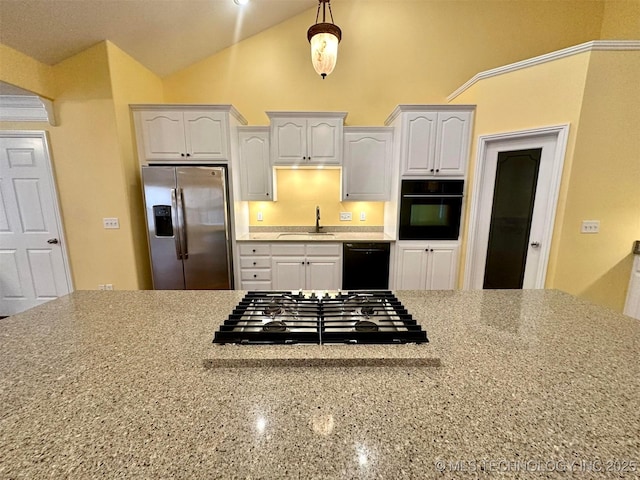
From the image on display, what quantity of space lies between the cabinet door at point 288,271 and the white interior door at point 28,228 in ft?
7.50

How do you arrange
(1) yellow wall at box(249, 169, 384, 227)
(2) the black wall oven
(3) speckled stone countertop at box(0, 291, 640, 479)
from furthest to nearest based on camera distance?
(1) yellow wall at box(249, 169, 384, 227) → (2) the black wall oven → (3) speckled stone countertop at box(0, 291, 640, 479)

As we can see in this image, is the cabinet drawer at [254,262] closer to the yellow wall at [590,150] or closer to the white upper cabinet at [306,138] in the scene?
the white upper cabinet at [306,138]

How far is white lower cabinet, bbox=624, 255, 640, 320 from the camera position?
2264mm

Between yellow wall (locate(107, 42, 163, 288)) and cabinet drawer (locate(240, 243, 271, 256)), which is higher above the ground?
yellow wall (locate(107, 42, 163, 288))

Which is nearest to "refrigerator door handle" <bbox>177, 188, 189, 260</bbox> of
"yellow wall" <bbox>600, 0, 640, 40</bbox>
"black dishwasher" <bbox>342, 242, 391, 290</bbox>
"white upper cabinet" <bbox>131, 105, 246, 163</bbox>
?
"white upper cabinet" <bbox>131, 105, 246, 163</bbox>

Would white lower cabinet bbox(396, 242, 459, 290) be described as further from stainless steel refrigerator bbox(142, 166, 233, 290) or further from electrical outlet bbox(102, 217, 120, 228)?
electrical outlet bbox(102, 217, 120, 228)

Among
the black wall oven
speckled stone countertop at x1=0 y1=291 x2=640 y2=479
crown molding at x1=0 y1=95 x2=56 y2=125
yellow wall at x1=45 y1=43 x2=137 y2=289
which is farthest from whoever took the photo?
the black wall oven

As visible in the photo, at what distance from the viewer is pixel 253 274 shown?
9.78 feet

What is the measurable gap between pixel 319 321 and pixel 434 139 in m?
2.58

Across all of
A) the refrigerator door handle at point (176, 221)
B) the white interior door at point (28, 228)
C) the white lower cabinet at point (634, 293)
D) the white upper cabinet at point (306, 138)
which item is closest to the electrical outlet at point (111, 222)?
the white interior door at point (28, 228)

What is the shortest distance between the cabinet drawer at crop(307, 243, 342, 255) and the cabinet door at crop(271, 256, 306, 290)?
0.15 meters

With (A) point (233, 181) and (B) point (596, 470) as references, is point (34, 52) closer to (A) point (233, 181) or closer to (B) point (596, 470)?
(A) point (233, 181)

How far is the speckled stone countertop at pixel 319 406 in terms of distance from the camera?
1.58 ft

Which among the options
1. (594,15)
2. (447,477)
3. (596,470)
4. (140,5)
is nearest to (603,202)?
(594,15)
